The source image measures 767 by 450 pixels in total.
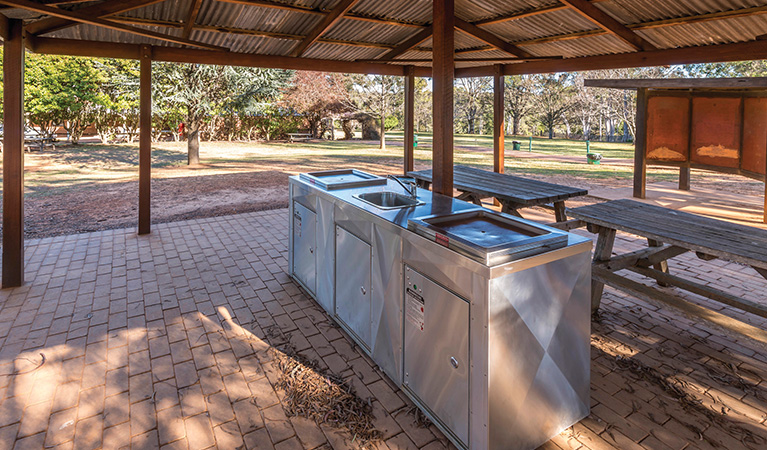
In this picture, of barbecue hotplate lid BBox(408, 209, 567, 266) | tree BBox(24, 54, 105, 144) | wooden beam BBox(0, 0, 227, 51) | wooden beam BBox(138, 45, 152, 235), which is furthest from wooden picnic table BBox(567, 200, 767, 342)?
tree BBox(24, 54, 105, 144)

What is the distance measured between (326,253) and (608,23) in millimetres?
3782

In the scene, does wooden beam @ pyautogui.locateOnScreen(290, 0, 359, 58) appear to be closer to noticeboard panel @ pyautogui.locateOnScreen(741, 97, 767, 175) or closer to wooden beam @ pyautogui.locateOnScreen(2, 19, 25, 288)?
wooden beam @ pyautogui.locateOnScreen(2, 19, 25, 288)

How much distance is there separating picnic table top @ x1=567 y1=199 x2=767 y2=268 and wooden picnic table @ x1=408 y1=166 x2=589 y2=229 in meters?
0.39

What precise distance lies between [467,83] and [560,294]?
38431 millimetres

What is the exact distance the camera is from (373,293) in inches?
120

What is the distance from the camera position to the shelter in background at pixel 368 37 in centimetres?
425

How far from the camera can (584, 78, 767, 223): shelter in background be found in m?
7.84

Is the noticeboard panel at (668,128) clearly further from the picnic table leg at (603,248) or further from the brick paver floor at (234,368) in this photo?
the picnic table leg at (603,248)

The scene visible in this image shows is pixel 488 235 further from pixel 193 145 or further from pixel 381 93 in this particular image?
pixel 381 93

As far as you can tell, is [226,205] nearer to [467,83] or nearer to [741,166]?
[741,166]

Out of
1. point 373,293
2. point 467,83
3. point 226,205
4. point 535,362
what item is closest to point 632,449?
point 535,362

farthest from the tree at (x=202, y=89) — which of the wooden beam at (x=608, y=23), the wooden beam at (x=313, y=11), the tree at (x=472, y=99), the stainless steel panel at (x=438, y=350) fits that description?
the tree at (x=472, y=99)

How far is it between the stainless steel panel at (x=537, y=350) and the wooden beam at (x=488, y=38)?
13.2ft

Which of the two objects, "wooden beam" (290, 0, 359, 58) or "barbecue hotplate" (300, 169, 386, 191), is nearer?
"barbecue hotplate" (300, 169, 386, 191)
